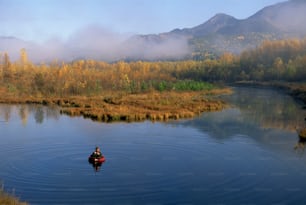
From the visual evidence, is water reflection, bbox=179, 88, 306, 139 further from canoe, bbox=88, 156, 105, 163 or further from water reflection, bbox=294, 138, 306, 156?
canoe, bbox=88, 156, 105, 163

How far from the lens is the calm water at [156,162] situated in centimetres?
2244

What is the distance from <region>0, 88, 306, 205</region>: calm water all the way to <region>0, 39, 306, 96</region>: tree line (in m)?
40.4

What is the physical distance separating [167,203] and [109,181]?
4836mm

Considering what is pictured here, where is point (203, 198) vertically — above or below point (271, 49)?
below

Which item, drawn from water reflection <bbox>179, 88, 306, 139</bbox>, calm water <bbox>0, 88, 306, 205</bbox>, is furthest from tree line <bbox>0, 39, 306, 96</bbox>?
calm water <bbox>0, 88, 306, 205</bbox>

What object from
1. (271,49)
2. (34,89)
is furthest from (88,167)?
(271,49)

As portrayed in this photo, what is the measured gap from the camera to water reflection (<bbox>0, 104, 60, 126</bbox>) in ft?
168

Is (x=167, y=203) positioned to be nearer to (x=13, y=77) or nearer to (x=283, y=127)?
(x=283, y=127)

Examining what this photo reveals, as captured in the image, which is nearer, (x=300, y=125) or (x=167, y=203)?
(x=167, y=203)

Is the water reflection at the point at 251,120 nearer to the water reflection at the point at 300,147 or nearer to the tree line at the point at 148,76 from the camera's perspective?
the water reflection at the point at 300,147

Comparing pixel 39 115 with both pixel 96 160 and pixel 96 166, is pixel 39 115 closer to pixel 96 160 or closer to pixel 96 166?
pixel 96 160

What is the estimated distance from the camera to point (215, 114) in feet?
181

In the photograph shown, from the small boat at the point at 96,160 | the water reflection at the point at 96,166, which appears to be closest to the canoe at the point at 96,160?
the small boat at the point at 96,160

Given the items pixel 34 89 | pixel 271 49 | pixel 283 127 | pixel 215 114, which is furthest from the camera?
pixel 271 49
